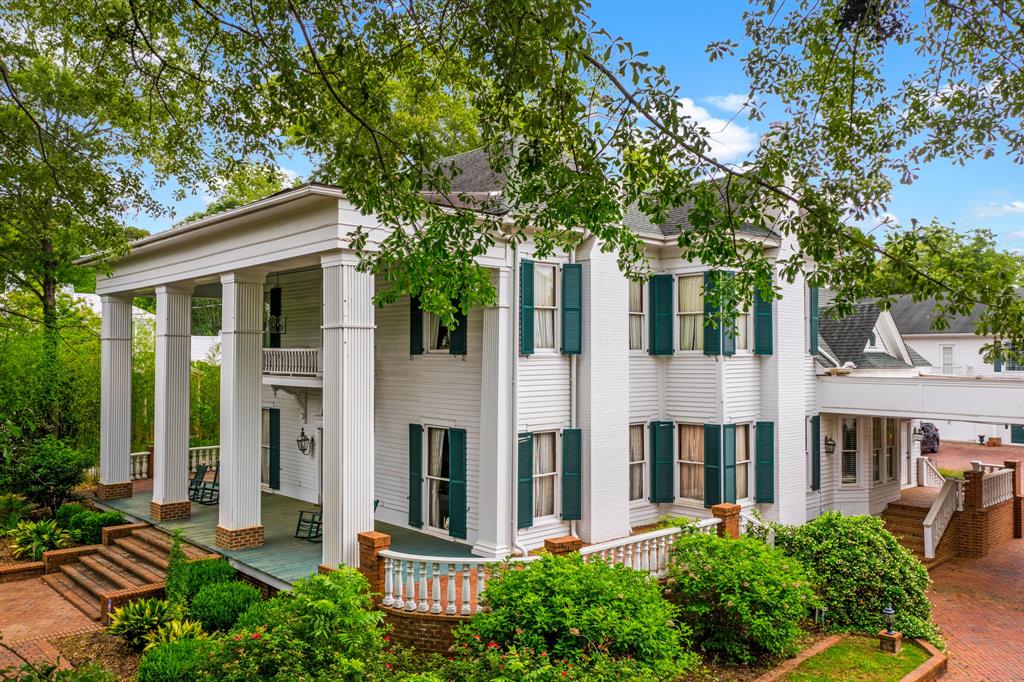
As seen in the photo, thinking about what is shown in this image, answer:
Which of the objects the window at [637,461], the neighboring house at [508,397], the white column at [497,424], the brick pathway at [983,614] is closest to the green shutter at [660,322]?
the neighboring house at [508,397]

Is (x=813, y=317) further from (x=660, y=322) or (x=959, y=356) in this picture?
(x=959, y=356)

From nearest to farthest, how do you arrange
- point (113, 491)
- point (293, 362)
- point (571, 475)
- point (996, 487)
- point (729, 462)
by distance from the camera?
point (571, 475)
point (729, 462)
point (293, 362)
point (996, 487)
point (113, 491)

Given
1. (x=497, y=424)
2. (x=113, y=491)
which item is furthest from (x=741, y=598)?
(x=113, y=491)

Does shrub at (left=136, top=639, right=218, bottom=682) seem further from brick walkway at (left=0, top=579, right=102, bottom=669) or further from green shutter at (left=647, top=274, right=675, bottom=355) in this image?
green shutter at (left=647, top=274, right=675, bottom=355)

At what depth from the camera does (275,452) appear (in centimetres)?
1867

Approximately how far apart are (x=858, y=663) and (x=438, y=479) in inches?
307

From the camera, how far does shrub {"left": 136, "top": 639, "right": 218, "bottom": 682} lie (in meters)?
8.22

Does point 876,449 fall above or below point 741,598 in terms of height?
above

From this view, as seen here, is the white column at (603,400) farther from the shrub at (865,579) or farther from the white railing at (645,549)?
the shrub at (865,579)

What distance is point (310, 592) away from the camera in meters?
8.02

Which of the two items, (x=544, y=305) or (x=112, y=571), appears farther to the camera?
(x=544, y=305)

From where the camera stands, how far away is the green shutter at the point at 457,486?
1356 centimetres

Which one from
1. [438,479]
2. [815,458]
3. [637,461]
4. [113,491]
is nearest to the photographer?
[438,479]

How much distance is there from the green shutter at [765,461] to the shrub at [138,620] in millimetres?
11526
